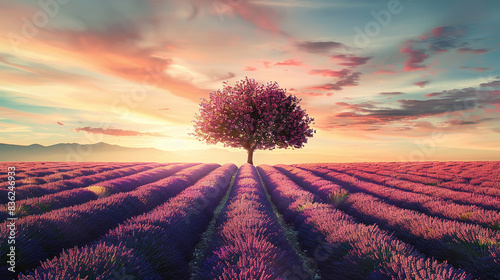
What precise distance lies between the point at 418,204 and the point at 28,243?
25.9 feet

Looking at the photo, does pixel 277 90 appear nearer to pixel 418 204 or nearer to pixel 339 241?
pixel 418 204

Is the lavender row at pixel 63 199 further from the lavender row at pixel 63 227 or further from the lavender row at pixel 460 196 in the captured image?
the lavender row at pixel 460 196

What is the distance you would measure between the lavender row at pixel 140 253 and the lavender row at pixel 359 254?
1.94m

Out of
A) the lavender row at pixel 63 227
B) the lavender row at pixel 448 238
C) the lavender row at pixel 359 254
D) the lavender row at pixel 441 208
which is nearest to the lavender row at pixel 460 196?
the lavender row at pixel 441 208

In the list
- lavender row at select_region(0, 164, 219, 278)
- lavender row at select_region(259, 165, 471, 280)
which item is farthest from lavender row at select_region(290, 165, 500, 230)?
lavender row at select_region(0, 164, 219, 278)

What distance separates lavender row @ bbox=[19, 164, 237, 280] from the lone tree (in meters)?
14.2

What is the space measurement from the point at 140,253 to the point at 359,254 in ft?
8.22

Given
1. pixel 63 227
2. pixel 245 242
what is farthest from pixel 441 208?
pixel 63 227

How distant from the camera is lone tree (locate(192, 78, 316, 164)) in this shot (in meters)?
18.9

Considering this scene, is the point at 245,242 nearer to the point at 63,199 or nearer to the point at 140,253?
the point at 140,253

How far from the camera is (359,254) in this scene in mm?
2820

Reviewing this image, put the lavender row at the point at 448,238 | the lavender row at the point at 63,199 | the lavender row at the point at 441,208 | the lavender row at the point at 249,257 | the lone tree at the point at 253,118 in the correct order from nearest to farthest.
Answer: the lavender row at the point at 249,257
the lavender row at the point at 448,238
the lavender row at the point at 441,208
the lavender row at the point at 63,199
the lone tree at the point at 253,118

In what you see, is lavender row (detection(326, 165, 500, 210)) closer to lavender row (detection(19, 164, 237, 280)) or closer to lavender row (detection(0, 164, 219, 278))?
lavender row (detection(19, 164, 237, 280))

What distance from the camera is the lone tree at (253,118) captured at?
18.9m
